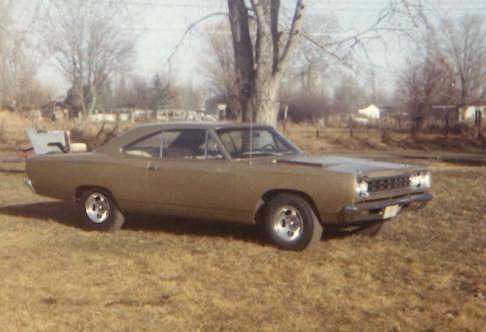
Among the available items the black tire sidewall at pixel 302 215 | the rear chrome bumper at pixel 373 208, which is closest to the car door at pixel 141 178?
the black tire sidewall at pixel 302 215

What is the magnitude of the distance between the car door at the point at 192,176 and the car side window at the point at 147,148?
0.25ft

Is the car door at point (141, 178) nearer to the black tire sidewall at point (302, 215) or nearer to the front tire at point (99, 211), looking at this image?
the front tire at point (99, 211)

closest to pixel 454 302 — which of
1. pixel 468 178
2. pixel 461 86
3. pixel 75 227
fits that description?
pixel 75 227

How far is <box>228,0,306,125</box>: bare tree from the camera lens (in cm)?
1521

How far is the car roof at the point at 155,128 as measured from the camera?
337 inches

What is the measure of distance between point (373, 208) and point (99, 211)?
3.59 meters

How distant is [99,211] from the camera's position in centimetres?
912

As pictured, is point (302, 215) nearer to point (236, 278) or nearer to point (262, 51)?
point (236, 278)

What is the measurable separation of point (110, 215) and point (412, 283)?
418 cm

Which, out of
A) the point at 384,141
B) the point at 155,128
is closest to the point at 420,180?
the point at 155,128

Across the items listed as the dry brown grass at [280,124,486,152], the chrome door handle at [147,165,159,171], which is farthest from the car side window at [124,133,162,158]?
the dry brown grass at [280,124,486,152]

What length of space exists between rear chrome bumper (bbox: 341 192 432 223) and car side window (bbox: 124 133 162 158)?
259 centimetres

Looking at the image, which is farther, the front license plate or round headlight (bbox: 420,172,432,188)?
round headlight (bbox: 420,172,432,188)

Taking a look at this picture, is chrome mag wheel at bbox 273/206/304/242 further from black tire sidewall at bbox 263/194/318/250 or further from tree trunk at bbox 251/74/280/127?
tree trunk at bbox 251/74/280/127
